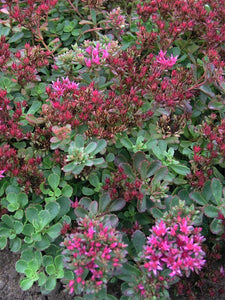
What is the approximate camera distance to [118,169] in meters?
2.06

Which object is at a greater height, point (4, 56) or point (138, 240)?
point (4, 56)

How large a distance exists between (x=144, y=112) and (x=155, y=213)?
744 mm

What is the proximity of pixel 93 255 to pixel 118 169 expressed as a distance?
0.60 meters

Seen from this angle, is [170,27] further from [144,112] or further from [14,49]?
[14,49]

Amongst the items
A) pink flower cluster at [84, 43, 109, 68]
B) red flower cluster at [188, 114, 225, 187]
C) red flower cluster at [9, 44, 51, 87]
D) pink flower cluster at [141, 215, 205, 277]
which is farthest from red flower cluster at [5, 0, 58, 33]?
pink flower cluster at [141, 215, 205, 277]

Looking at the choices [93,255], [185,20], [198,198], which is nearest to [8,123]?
[93,255]

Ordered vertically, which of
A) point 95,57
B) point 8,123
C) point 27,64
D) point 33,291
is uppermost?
point 95,57

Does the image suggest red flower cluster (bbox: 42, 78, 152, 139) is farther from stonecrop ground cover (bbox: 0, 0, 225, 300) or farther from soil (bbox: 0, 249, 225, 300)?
soil (bbox: 0, 249, 225, 300)

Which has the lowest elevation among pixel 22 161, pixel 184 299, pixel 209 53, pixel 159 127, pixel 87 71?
pixel 184 299

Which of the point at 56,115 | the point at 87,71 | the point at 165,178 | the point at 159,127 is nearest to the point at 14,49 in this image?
the point at 87,71

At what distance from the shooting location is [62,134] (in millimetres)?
1939

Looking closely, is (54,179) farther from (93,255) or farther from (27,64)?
(27,64)

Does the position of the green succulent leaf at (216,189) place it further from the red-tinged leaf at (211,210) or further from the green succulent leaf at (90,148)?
the green succulent leaf at (90,148)

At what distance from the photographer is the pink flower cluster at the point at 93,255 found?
1610 millimetres
